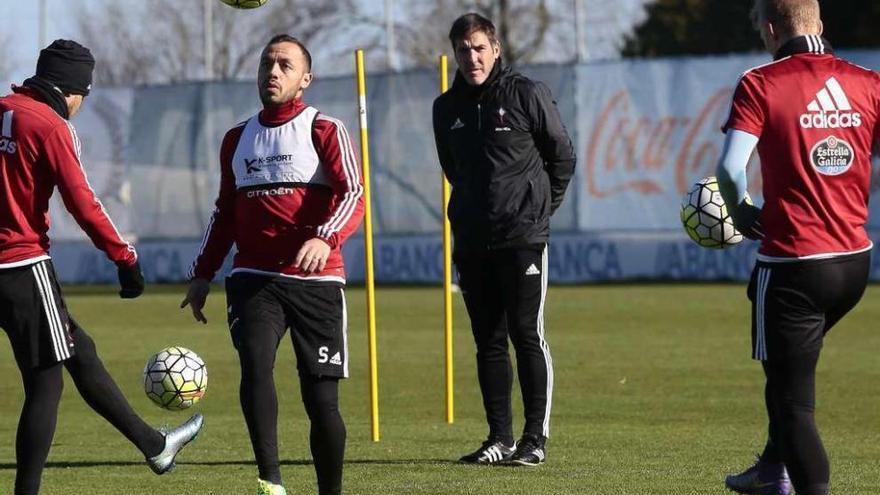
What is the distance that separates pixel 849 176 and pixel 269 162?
7.82ft

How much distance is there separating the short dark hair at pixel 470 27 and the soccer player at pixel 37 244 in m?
2.23

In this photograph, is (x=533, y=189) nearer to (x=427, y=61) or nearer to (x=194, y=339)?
(x=194, y=339)

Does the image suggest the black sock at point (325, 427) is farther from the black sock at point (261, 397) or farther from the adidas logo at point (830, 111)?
the adidas logo at point (830, 111)

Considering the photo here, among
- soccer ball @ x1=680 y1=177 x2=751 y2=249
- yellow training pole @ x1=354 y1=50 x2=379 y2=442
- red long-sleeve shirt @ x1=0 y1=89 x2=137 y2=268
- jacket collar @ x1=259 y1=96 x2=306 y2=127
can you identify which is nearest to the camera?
red long-sleeve shirt @ x1=0 y1=89 x2=137 y2=268

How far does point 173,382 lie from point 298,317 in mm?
1927

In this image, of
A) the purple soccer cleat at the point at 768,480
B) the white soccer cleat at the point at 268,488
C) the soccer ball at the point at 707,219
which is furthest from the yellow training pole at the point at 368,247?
the purple soccer cleat at the point at 768,480

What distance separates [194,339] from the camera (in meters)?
18.3

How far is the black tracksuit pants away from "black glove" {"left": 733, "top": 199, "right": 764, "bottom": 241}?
2604 mm

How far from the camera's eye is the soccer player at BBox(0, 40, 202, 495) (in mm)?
6922

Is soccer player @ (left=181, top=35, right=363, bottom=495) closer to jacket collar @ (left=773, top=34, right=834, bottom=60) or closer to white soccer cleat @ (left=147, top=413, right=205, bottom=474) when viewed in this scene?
white soccer cleat @ (left=147, top=413, right=205, bottom=474)

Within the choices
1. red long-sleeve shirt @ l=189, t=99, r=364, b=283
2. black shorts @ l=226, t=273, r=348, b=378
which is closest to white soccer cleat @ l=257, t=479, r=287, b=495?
black shorts @ l=226, t=273, r=348, b=378

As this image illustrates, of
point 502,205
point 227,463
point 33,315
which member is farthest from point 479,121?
point 33,315

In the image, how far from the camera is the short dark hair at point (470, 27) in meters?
8.58

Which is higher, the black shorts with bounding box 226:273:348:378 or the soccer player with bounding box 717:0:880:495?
the soccer player with bounding box 717:0:880:495
